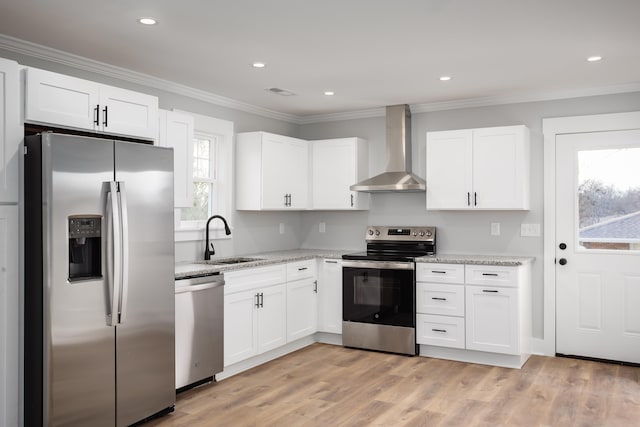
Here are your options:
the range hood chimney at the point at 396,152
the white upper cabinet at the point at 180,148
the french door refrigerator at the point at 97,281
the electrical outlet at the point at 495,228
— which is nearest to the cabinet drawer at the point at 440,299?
the electrical outlet at the point at 495,228

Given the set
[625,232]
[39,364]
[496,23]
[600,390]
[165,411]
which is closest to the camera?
[39,364]

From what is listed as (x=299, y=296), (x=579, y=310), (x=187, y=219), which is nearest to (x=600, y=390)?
(x=579, y=310)

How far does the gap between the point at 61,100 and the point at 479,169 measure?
3.46 m

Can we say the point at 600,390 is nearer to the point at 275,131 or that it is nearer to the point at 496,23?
the point at 496,23

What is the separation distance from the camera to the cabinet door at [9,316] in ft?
9.51

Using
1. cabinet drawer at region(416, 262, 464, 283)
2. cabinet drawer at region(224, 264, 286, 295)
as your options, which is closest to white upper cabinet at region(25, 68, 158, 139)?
cabinet drawer at region(224, 264, 286, 295)

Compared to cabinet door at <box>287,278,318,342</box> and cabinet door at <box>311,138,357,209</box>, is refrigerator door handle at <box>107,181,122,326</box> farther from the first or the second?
cabinet door at <box>311,138,357,209</box>

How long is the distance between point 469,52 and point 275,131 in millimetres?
2742

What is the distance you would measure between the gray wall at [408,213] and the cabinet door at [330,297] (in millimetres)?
675

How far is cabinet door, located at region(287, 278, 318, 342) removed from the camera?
511cm

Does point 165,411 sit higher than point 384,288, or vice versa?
point 384,288

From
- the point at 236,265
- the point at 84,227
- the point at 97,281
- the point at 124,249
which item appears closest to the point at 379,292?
the point at 236,265

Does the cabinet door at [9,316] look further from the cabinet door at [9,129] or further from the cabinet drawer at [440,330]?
the cabinet drawer at [440,330]

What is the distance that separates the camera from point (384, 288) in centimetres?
517
